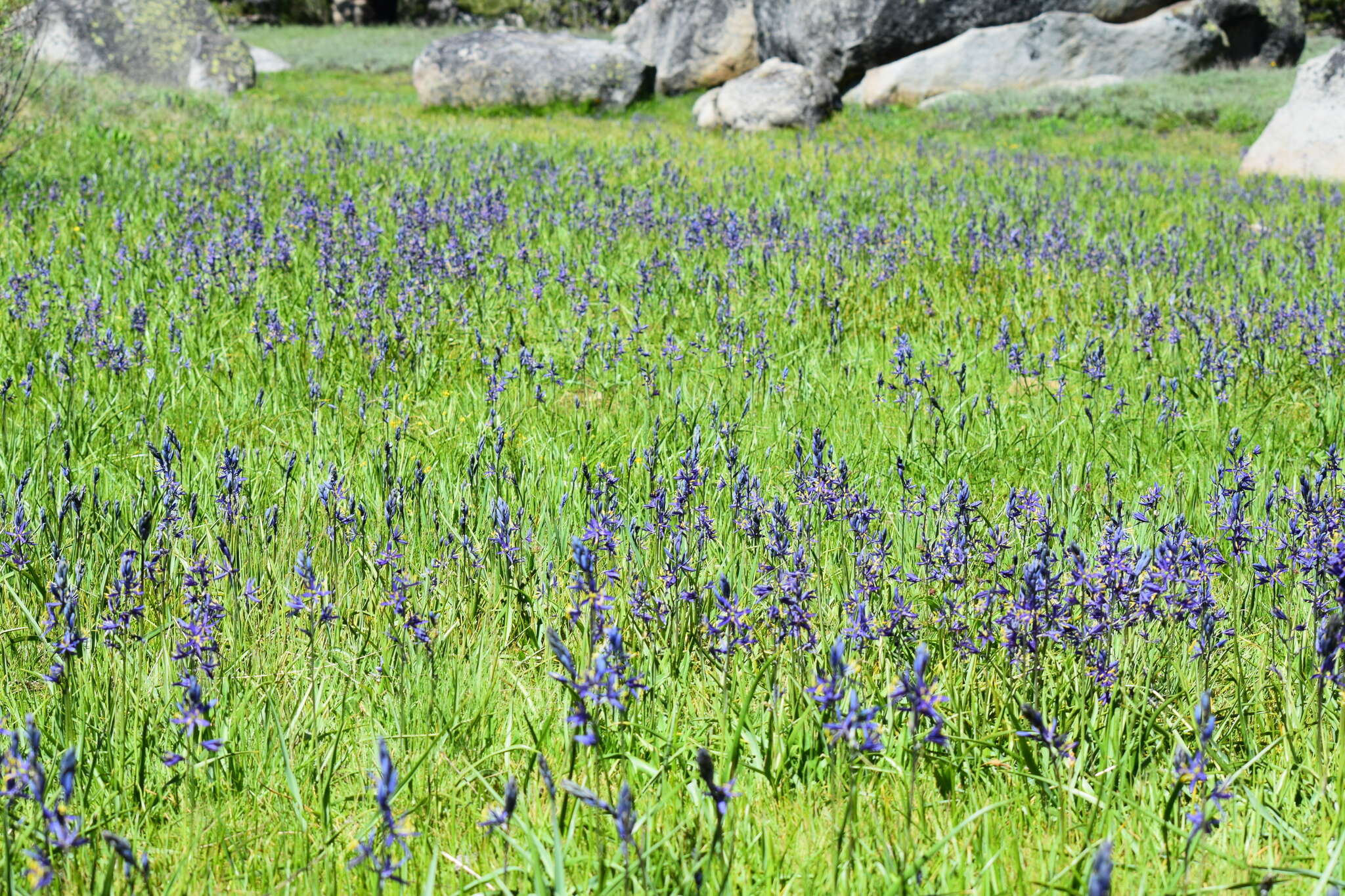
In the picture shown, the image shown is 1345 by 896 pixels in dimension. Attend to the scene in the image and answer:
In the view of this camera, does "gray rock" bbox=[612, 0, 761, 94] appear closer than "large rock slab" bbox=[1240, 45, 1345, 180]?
No

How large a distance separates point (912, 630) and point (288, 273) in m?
4.83

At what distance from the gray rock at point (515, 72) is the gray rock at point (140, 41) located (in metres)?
4.03

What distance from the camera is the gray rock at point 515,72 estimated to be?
20.1m

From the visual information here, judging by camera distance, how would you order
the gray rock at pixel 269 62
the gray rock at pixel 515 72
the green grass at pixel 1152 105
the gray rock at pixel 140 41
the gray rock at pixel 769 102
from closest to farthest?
the gray rock at pixel 769 102 < the green grass at pixel 1152 105 < the gray rock at pixel 140 41 < the gray rock at pixel 515 72 < the gray rock at pixel 269 62

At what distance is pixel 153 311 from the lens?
5.52 meters

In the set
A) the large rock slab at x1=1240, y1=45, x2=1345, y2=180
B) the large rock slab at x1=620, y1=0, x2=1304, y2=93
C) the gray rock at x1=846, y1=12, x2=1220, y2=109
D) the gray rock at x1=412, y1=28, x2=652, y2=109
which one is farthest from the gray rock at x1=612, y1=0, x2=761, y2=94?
the large rock slab at x1=1240, y1=45, x2=1345, y2=180

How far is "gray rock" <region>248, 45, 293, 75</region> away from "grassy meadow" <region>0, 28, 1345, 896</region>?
29.9 metres

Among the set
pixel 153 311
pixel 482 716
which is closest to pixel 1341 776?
pixel 482 716

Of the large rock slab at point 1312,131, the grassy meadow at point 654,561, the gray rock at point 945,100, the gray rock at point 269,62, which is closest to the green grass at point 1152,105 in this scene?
the gray rock at point 945,100

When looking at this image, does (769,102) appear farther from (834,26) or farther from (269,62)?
(269,62)

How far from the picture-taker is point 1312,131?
1352 centimetres

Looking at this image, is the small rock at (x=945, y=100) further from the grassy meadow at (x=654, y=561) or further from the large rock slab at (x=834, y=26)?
the grassy meadow at (x=654, y=561)

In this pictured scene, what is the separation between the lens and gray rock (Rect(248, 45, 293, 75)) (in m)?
34.1

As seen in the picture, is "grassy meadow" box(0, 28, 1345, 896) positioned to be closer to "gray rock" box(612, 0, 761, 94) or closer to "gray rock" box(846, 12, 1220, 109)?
"gray rock" box(846, 12, 1220, 109)
